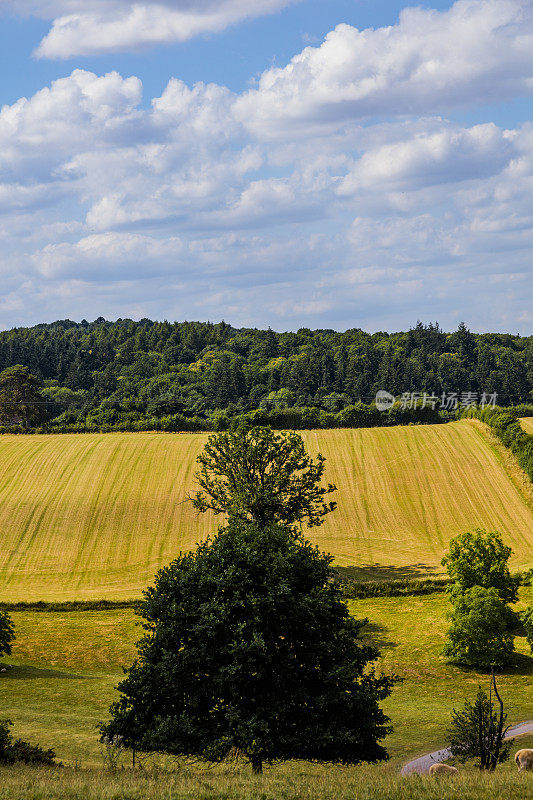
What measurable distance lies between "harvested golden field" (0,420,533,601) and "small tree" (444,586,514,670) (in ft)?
73.8

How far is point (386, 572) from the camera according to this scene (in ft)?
214

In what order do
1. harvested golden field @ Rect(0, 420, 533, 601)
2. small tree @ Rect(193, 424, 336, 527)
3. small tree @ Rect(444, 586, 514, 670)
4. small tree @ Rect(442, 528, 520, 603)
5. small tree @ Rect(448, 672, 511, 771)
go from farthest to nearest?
harvested golden field @ Rect(0, 420, 533, 601) → small tree @ Rect(193, 424, 336, 527) → small tree @ Rect(442, 528, 520, 603) → small tree @ Rect(444, 586, 514, 670) → small tree @ Rect(448, 672, 511, 771)

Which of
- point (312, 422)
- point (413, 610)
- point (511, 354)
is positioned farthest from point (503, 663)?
point (511, 354)

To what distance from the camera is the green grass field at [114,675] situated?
29797 millimetres

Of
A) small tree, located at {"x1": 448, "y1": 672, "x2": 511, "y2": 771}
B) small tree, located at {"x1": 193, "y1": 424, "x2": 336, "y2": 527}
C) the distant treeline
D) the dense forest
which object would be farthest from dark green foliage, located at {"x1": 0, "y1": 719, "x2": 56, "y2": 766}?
the dense forest

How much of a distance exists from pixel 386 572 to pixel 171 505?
27869 millimetres

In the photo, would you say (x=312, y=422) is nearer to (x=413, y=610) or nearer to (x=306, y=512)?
(x=306, y=512)

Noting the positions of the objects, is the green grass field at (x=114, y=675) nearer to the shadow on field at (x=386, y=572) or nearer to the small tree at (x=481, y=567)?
the small tree at (x=481, y=567)

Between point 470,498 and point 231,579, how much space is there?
62.5 meters

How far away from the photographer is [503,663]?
135 ft

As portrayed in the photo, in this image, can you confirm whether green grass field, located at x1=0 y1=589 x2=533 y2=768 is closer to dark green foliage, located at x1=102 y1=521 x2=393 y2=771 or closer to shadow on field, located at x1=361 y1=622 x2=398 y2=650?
shadow on field, located at x1=361 y1=622 x2=398 y2=650

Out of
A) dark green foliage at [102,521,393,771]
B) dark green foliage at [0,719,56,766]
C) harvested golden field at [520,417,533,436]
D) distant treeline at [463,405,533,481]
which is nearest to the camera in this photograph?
dark green foliage at [0,719,56,766]

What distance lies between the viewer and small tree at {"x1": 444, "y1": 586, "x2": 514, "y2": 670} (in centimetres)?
4116

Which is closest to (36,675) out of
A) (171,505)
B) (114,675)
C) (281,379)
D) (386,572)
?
(114,675)
